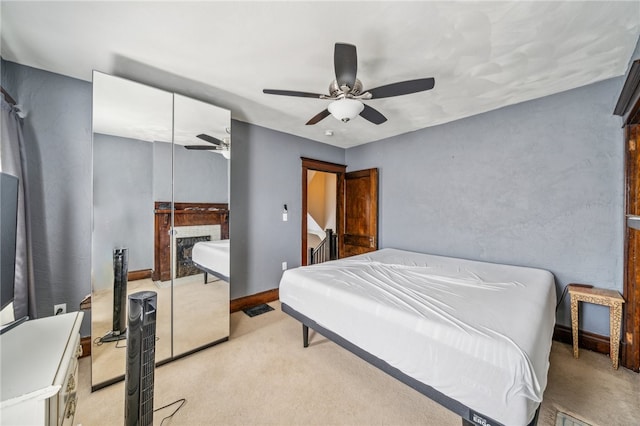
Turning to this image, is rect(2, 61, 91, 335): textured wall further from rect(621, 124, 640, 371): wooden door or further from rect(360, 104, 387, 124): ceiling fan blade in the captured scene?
rect(621, 124, 640, 371): wooden door

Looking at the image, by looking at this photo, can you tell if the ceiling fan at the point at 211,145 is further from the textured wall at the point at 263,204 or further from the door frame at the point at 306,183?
the door frame at the point at 306,183

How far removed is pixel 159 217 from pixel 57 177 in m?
0.93

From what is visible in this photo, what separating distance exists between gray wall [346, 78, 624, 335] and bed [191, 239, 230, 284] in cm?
275

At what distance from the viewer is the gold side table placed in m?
2.11

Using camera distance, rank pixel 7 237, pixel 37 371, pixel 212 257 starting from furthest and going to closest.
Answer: pixel 212 257 → pixel 7 237 → pixel 37 371

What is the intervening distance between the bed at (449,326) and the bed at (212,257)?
0.78m

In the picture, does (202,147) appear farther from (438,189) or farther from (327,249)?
(327,249)

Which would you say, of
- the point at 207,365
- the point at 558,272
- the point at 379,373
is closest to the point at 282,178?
the point at 207,365

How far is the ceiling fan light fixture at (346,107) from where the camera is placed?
1924mm

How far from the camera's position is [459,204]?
3.35 metres

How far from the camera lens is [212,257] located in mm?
2645

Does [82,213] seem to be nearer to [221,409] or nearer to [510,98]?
[221,409]

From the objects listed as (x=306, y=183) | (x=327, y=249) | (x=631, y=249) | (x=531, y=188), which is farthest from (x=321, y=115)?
(x=327, y=249)

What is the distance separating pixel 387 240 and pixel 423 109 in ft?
6.99
